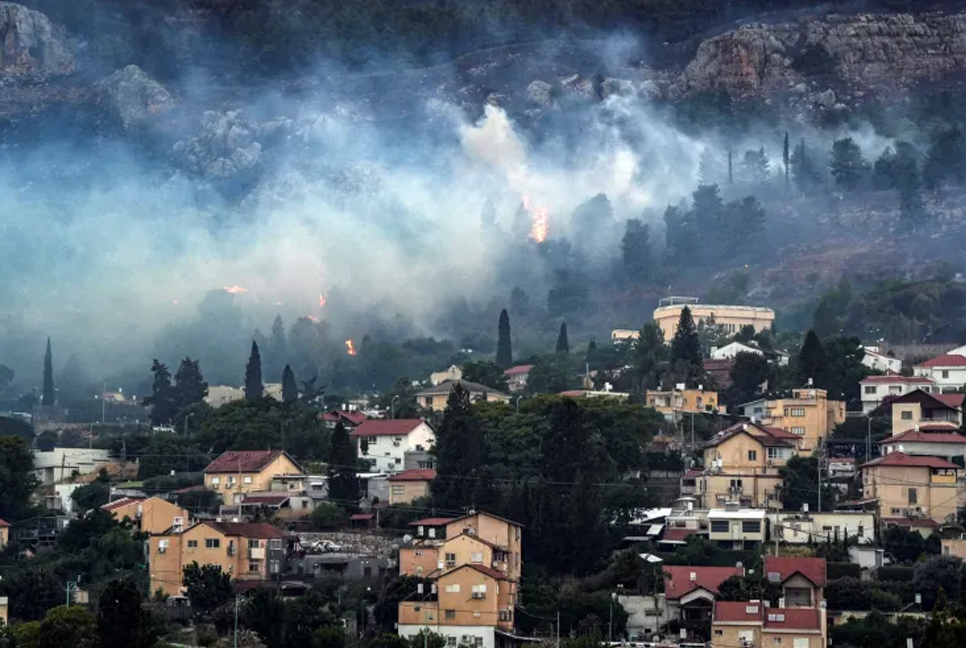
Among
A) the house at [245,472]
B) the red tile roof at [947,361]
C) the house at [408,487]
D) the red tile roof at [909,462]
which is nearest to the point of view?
→ the red tile roof at [909,462]

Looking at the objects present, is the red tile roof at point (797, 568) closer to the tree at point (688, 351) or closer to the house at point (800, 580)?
the house at point (800, 580)

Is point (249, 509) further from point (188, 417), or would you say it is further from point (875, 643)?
point (875, 643)

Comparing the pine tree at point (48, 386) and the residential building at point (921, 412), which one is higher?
the pine tree at point (48, 386)

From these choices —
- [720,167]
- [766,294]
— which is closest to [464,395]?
[766,294]

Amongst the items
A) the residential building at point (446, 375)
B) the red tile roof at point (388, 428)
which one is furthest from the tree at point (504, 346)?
the red tile roof at point (388, 428)

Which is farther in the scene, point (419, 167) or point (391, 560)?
point (419, 167)

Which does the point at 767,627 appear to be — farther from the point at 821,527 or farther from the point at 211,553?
the point at 211,553
